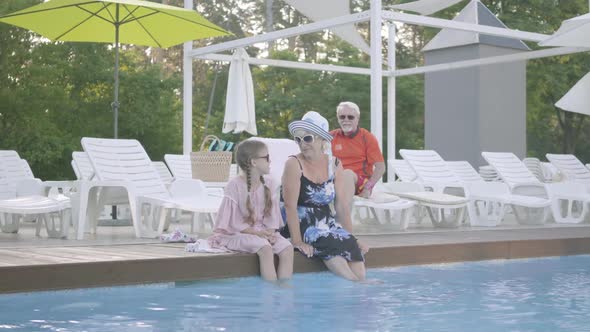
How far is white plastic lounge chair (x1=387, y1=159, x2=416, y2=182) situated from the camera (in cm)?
1119

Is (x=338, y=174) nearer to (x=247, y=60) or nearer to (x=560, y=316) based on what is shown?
(x=560, y=316)

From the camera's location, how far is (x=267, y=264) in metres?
5.72

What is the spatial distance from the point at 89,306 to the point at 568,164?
30.0 feet

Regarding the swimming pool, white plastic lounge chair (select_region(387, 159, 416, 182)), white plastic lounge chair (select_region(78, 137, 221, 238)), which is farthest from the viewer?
white plastic lounge chair (select_region(387, 159, 416, 182))

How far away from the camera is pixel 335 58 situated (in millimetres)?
28484

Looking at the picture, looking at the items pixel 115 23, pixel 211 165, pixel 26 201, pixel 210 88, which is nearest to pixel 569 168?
pixel 211 165

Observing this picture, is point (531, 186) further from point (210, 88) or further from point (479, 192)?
point (210, 88)

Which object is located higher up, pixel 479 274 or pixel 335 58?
pixel 335 58

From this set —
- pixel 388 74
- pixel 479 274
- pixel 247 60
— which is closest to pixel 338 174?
pixel 479 274

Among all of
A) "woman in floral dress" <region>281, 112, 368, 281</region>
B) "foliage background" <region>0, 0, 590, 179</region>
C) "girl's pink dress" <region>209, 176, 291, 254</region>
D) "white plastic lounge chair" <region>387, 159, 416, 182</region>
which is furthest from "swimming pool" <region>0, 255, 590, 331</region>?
"foliage background" <region>0, 0, 590, 179</region>

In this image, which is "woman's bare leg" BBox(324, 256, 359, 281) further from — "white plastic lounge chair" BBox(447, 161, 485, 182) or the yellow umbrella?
"white plastic lounge chair" BBox(447, 161, 485, 182)

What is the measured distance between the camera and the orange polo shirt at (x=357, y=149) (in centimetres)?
798

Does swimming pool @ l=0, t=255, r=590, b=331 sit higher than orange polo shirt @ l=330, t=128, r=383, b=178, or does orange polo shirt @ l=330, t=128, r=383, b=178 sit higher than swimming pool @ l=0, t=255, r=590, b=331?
orange polo shirt @ l=330, t=128, r=383, b=178

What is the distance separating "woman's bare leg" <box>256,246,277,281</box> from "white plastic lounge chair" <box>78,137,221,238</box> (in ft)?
4.69
